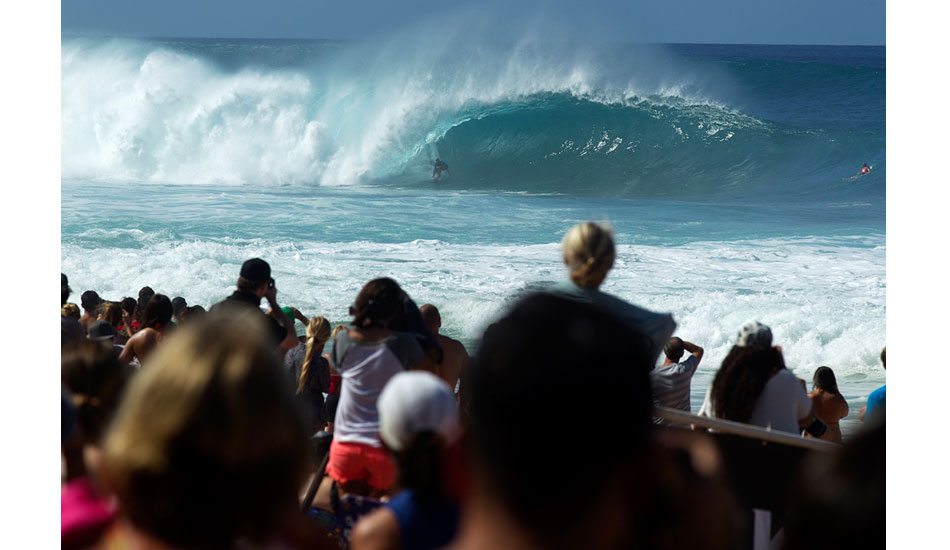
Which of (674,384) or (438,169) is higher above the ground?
(438,169)

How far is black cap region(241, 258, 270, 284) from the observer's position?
12.4ft

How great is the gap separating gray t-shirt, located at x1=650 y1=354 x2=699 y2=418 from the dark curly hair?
568mm

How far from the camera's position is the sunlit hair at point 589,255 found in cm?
252

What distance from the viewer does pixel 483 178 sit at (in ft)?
79.3

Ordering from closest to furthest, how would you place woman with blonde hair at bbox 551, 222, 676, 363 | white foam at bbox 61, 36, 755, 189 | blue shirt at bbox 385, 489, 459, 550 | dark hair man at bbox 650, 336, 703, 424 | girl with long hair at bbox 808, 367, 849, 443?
blue shirt at bbox 385, 489, 459, 550 → woman with blonde hair at bbox 551, 222, 676, 363 → dark hair man at bbox 650, 336, 703, 424 → girl with long hair at bbox 808, 367, 849, 443 → white foam at bbox 61, 36, 755, 189

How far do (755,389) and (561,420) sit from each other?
2.28 m

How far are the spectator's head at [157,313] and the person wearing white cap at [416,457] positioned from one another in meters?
2.98

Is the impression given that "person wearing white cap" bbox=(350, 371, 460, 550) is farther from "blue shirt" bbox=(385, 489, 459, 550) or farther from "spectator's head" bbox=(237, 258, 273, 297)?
"spectator's head" bbox=(237, 258, 273, 297)

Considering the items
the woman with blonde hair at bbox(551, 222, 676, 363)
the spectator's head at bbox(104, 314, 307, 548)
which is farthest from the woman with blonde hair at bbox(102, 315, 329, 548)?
the woman with blonde hair at bbox(551, 222, 676, 363)

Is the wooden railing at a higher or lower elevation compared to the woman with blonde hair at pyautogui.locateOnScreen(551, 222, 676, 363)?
lower

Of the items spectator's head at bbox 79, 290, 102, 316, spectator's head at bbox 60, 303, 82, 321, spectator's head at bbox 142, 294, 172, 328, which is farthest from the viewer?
spectator's head at bbox 79, 290, 102, 316

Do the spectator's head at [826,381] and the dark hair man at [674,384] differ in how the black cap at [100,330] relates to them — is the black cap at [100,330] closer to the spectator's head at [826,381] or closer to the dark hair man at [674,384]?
the dark hair man at [674,384]

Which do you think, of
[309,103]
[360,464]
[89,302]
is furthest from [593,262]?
[309,103]

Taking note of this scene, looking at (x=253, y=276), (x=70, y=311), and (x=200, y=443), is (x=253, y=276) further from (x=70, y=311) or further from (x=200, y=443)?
(x=200, y=443)
